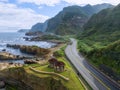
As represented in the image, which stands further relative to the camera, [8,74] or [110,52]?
[110,52]

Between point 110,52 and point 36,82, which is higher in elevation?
point 110,52

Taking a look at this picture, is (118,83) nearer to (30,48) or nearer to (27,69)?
(27,69)

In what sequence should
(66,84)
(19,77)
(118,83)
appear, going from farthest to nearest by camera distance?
(19,77) < (118,83) < (66,84)

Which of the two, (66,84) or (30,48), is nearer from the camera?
(66,84)

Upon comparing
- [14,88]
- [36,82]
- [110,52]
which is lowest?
[14,88]

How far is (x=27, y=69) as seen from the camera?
2857 inches

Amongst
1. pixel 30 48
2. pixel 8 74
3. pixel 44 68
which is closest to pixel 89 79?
pixel 44 68

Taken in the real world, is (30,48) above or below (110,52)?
below

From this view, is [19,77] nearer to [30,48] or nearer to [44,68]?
[44,68]

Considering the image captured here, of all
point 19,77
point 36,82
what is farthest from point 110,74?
point 19,77

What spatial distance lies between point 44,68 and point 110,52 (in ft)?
89.1

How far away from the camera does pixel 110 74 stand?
2847 inches

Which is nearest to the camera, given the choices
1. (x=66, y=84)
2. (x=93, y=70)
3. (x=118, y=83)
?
(x=66, y=84)

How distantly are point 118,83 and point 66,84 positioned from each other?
1740cm
